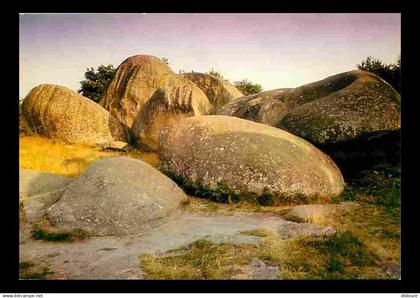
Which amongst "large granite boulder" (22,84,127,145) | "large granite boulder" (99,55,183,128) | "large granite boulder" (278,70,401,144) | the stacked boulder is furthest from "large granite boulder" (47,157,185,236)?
"large granite boulder" (99,55,183,128)

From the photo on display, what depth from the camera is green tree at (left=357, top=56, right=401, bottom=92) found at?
13.1m

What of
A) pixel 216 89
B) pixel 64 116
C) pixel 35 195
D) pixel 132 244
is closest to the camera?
pixel 132 244

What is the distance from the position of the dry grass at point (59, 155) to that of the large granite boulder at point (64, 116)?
501 millimetres

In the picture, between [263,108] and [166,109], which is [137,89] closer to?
[166,109]

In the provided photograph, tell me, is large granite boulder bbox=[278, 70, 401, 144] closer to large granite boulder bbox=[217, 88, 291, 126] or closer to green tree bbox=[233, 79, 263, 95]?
large granite boulder bbox=[217, 88, 291, 126]

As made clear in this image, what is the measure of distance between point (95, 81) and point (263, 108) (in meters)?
17.5

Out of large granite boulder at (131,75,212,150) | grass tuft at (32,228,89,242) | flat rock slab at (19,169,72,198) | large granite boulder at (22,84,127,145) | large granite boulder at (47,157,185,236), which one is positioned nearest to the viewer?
grass tuft at (32,228,89,242)

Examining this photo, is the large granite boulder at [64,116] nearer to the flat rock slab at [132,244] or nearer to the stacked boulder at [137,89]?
the stacked boulder at [137,89]

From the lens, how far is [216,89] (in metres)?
19.8

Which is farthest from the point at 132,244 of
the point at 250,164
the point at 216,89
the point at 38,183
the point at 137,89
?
the point at 137,89

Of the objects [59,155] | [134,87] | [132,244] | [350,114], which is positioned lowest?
[132,244]

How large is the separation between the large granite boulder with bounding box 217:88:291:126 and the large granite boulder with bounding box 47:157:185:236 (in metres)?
5.53
